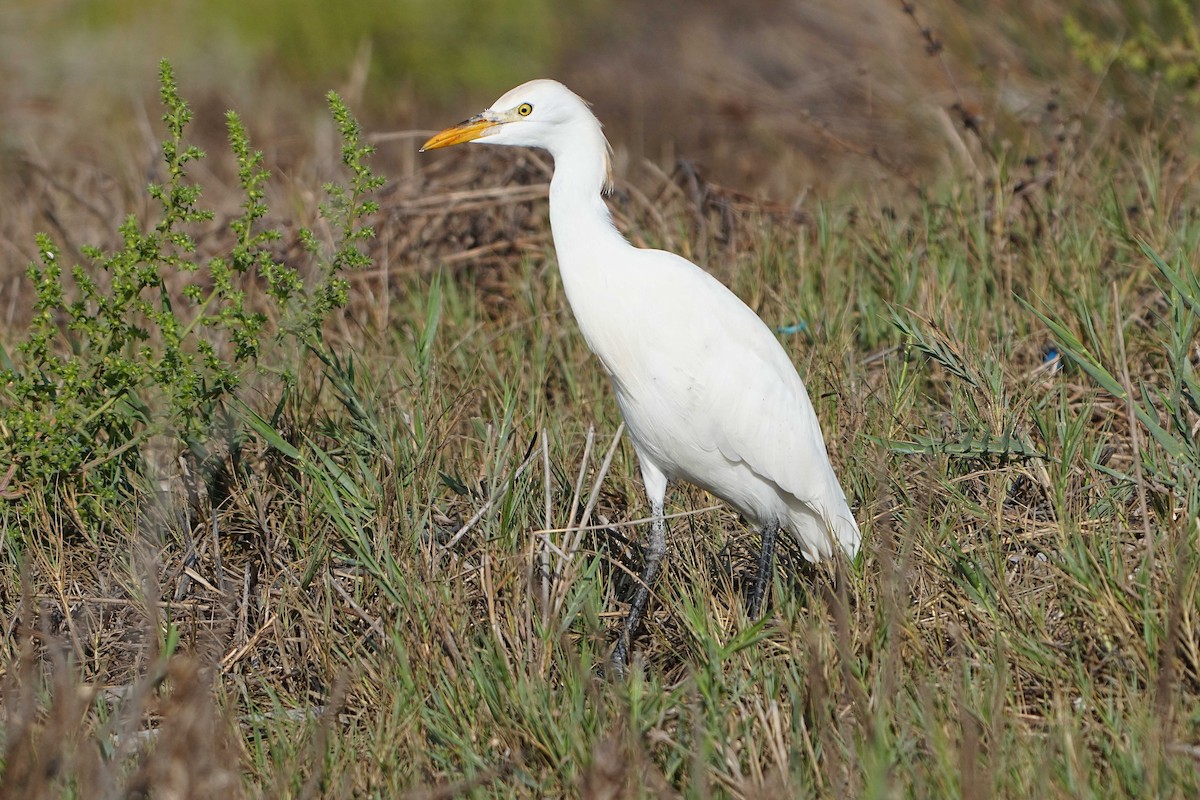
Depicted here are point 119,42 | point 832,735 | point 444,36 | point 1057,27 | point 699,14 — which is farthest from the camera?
point 699,14

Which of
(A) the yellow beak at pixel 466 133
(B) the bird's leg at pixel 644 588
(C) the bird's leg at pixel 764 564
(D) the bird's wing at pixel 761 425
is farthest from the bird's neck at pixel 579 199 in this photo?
(C) the bird's leg at pixel 764 564

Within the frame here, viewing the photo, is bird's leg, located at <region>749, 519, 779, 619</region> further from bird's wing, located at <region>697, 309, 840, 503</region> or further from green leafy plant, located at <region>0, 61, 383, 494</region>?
green leafy plant, located at <region>0, 61, 383, 494</region>

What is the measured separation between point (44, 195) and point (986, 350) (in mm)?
4027

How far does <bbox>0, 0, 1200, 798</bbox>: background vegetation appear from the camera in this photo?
242 cm

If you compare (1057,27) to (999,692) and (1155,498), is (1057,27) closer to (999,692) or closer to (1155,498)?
(1155,498)

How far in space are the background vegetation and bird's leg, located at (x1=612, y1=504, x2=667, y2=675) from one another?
0.23 feet

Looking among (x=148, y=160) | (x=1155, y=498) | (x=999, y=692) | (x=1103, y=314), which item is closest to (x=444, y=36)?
(x=148, y=160)

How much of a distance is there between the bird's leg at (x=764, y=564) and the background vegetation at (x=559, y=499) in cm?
5

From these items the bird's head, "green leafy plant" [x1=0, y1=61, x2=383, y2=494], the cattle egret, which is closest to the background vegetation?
"green leafy plant" [x1=0, y1=61, x2=383, y2=494]

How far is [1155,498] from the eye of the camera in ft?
9.90

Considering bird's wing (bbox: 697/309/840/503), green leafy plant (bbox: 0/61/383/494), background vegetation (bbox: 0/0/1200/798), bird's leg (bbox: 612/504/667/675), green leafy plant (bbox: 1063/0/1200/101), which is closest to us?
background vegetation (bbox: 0/0/1200/798)

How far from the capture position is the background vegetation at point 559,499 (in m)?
2.42

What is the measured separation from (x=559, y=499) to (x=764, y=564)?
0.55 metres

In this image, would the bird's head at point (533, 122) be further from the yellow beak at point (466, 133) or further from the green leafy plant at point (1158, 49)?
the green leafy plant at point (1158, 49)
